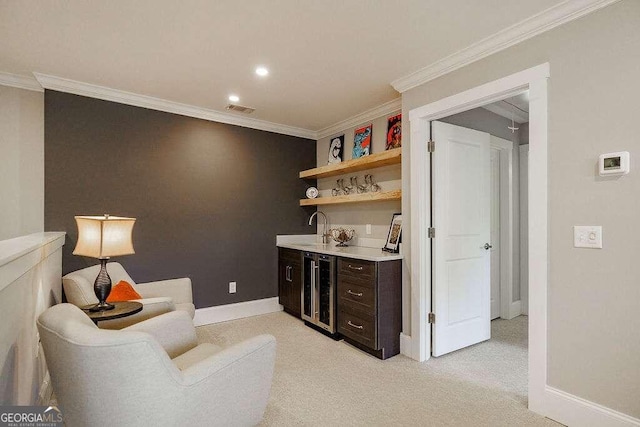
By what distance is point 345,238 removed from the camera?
159 inches

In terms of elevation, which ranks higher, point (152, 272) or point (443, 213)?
point (443, 213)

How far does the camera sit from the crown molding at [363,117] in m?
3.61

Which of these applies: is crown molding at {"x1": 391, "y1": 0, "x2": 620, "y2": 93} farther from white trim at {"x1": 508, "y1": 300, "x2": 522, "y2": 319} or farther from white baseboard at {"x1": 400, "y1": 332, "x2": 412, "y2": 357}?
white trim at {"x1": 508, "y1": 300, "x2": 522, "y2": 319}

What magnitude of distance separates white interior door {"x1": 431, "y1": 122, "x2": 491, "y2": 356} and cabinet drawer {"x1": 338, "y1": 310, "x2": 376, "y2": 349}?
0.57 metres

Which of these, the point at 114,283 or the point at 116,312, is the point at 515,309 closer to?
the point at 116,312

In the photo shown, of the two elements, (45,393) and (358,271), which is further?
(358,271)

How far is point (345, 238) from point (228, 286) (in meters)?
1.57

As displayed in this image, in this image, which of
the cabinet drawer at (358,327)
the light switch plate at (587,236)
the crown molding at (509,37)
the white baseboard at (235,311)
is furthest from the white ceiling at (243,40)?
the white baseboard at (235,311)

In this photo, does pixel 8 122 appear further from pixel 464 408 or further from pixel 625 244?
pixel 625 244

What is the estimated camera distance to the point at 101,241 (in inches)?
80.9

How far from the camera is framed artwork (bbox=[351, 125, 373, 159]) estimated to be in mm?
3970

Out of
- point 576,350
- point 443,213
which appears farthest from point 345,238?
point 576,350

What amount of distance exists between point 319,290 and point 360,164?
1498mm

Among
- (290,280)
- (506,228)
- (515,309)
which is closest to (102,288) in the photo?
(290,280)
